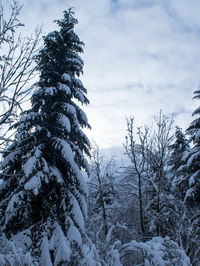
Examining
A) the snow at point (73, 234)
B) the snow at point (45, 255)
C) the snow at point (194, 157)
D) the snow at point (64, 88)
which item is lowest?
the snow at point (45, 255)

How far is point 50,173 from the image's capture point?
301 inches

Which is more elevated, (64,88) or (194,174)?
(64,88)

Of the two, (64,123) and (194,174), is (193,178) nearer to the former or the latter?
(194,174)

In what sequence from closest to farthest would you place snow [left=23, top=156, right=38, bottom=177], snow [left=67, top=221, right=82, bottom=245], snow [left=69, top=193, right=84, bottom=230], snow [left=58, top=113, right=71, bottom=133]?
1. snow [left=23, top=156, right=38, bottom=177]
2. snow [left=67, top=221, right=82, bottom=245]
3. snow [left=69, top=193, right=84, bottom=230]
4. snow [left=58, top=113, right=71, bottom=133]

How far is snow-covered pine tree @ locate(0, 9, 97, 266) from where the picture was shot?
275 inches

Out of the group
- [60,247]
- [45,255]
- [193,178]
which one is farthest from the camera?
[193,178]

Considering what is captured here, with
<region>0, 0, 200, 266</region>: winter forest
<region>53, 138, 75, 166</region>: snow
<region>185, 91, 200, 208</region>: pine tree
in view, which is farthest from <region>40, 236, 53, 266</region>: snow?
<region>185, 91, 200, 208</region>: pine tree

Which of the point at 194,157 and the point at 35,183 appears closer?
the point at 35,183

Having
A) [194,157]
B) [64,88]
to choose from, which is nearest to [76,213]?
[64,88]

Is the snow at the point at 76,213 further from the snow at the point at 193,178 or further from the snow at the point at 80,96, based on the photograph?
the snow at the point at 193,178

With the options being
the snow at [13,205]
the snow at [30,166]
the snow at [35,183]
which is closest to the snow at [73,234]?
the snow at [35,183]

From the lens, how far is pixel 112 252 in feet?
11.4

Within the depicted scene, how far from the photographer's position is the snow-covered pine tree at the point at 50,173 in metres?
6.98

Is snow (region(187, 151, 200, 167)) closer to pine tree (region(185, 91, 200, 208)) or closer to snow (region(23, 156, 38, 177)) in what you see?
pine tree (region(185, 91, 200, 208))
